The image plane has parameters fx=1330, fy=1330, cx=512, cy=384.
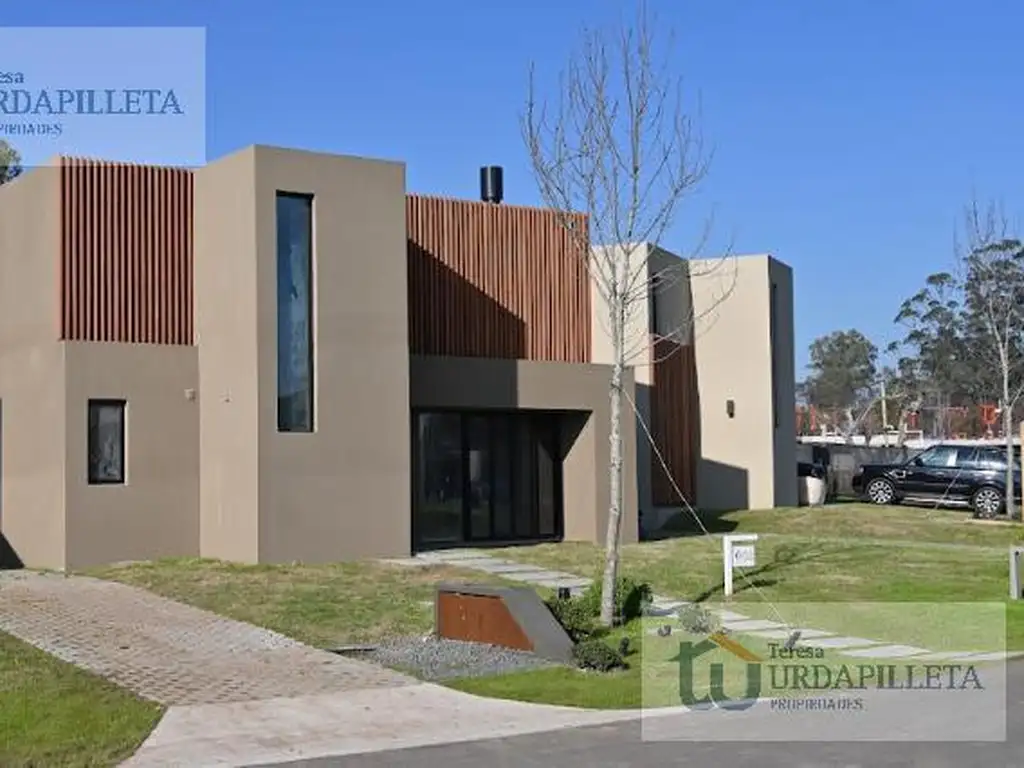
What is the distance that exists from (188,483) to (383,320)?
3.98m

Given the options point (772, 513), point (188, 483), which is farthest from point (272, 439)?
point (772, 513)

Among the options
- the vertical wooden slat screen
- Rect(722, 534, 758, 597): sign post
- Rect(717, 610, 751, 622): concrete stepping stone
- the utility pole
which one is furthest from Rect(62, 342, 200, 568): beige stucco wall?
the utility pole

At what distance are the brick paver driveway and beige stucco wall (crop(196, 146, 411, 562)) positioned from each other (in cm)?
326

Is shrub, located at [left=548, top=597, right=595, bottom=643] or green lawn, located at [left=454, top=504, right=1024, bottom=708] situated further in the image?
shrub, located at [left=548, top=597, right=595, bottom=643]

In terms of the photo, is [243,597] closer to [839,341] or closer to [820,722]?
[820,722]

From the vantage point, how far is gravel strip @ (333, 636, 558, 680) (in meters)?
12.5

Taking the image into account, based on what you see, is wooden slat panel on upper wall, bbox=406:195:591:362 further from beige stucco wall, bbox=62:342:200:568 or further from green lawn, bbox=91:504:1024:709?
beige stucco wall, bbox=62:342:200:568

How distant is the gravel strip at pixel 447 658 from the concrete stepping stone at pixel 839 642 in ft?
10.2

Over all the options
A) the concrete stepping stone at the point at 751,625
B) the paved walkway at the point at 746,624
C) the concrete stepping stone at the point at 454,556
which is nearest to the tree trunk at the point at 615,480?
the paved walkway at the point at 746,624

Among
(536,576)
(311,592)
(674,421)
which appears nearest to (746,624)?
(536,576)

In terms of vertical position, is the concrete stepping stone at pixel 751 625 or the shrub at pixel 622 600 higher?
the shrub at pixel 622 600

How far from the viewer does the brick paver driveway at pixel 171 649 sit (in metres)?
11.6

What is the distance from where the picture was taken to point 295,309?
20.2 metres

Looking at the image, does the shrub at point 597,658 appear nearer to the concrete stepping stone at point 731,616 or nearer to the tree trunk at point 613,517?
the tree trunk at point 613,517
